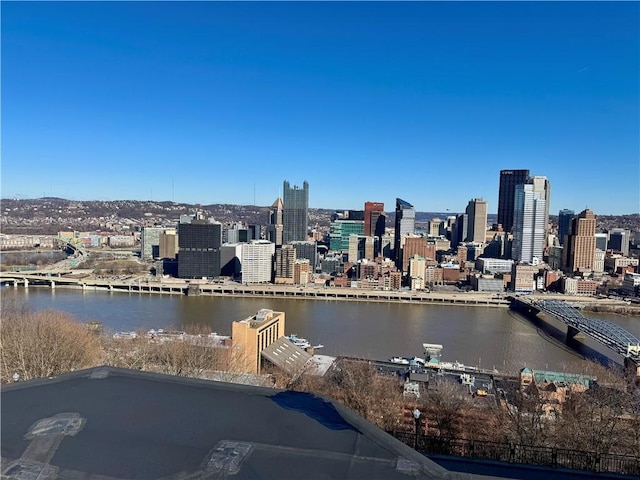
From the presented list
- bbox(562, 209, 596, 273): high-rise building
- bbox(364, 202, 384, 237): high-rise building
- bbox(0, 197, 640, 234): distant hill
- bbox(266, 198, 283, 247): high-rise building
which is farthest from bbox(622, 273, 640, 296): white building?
bbox(0, 197, 640, 234): distant hill

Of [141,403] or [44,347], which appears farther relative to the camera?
[44,347]

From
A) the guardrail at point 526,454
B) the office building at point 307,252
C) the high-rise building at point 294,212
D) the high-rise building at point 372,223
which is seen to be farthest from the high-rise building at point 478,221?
the guardrail at point 526,454

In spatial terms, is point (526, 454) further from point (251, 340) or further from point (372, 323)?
point (372, 323)

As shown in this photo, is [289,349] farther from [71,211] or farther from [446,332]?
[71,211]

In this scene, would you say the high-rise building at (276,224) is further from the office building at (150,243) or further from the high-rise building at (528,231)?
the high-rise building at (528,231)

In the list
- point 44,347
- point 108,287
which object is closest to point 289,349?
point 44,347

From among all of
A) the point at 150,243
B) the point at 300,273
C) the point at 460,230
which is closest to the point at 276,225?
the point at 150,243

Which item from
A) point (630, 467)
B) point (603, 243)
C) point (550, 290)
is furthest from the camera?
point (603, 243)
